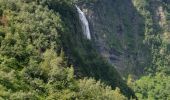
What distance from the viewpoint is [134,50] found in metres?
195

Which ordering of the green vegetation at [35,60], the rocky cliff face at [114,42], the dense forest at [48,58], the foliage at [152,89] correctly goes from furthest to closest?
1. the rocky cliff face at [114,42]
2. the foliage at [152,89]
3. the dense forest at [48,58]
4. the green vegetation at [35,60]

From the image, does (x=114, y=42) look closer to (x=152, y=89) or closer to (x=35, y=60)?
(x=152, y=89)

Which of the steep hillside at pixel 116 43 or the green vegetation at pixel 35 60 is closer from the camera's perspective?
the green vegetation at pixel 35 60

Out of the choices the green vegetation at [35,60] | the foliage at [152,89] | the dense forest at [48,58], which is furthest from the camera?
the foliage at [152,89]

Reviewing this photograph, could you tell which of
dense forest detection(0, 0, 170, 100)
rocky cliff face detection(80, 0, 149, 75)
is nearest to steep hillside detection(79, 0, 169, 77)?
rocky cliff face detection(80, 0, 149, 75)

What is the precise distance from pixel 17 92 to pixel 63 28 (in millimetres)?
30794

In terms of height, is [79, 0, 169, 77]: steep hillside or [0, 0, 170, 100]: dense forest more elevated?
[0, 0, 170, 100]: dense forest

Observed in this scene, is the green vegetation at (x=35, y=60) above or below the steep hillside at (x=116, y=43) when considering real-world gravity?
above

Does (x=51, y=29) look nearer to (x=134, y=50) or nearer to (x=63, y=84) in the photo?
(x=63, y=84)

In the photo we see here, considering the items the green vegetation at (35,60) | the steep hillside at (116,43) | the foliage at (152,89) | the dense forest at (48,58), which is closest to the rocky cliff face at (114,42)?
the steep hillside at (116,43)

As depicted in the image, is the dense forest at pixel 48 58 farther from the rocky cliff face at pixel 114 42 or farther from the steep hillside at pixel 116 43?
the steep hillside at pixel 116 43

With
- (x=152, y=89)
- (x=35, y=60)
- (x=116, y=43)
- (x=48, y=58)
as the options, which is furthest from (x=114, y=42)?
(x=35, y=60)

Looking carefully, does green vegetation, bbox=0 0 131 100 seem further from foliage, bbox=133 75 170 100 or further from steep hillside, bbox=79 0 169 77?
steep hillside, bbox=79 0 169 77

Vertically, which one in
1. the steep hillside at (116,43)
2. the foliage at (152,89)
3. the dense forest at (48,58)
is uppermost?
the dense forest at (48,58)
